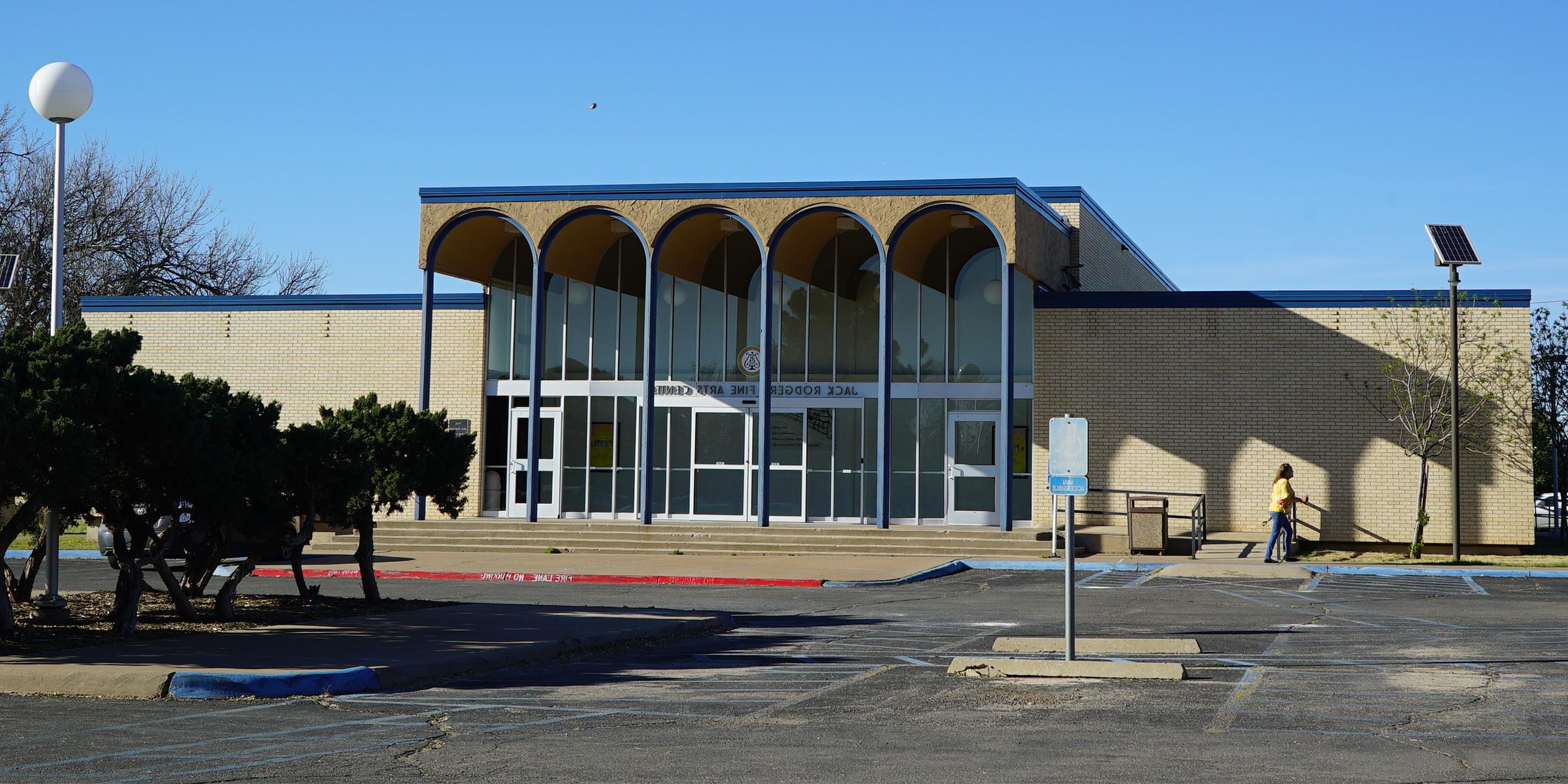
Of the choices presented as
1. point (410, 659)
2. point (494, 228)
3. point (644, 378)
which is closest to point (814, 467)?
point (644, 378)

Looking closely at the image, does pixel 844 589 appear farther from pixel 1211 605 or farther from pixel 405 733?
pixel 405 733

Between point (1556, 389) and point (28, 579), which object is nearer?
point (28, 579)

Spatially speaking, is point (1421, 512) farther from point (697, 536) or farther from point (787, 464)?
point (697, 536)

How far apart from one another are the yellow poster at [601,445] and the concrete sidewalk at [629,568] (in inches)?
170

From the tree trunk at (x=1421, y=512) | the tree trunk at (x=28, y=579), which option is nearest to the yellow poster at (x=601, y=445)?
the tree trunk at (x=1421, y=512)

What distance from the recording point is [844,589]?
19.4 m

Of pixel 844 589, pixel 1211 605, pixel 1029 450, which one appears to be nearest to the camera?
pixel 1211 605

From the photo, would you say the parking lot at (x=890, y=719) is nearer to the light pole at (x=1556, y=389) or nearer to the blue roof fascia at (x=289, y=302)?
the blue roof fascia at (x=289, y=302)

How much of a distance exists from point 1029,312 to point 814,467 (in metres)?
5.17

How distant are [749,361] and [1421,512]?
12.7 metres

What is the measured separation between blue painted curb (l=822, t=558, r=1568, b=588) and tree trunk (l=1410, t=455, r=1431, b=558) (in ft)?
6.52

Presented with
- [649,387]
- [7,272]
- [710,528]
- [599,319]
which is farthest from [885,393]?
[7,272]

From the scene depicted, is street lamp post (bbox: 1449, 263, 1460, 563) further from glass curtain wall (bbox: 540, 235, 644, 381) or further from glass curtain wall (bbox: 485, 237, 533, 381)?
glass curtain wall (bbox: 485, 237, 533, 381)

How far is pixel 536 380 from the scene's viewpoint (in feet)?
91.1
